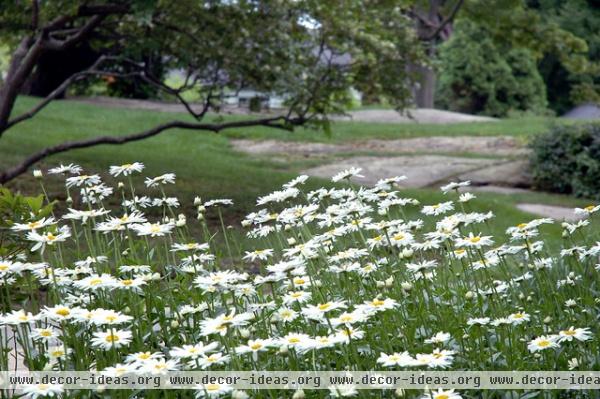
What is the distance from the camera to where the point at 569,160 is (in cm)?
1254

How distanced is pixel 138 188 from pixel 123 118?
24.8ft

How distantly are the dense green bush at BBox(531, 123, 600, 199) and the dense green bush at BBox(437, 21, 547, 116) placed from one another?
15.5m

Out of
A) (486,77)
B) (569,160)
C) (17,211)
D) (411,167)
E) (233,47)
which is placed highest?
(233,47)

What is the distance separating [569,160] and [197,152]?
5955mm

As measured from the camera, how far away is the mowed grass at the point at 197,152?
35.0 feet

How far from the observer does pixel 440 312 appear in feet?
11.1

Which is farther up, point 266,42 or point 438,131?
point 266,42

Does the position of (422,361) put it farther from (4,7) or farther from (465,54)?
(465,54)

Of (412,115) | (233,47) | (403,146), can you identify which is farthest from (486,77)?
(233,47)

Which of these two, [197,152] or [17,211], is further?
[197,152]

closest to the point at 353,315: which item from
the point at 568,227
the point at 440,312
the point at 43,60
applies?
the point at 440,312

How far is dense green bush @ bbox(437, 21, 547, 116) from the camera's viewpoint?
93.0 feet

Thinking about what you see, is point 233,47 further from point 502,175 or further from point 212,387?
point 212,387

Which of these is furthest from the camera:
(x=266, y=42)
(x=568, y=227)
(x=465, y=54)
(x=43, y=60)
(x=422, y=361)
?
(x=465, y=54)
